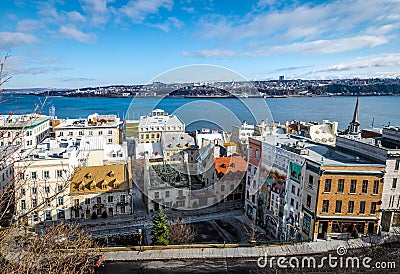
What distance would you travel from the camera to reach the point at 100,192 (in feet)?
109

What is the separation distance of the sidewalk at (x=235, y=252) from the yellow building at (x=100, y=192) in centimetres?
954

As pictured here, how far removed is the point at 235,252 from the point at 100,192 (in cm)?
1639

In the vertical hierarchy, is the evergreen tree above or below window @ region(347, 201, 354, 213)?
below

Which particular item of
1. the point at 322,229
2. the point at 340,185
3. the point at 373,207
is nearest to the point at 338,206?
the point at 340,185

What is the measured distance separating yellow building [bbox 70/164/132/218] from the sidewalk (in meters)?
9.54

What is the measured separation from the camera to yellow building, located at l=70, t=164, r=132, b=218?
32875 mm

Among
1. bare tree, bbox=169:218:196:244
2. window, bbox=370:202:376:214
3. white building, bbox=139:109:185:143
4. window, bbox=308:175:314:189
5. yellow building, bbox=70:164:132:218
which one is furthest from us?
white building, bbox=139:109:185:143

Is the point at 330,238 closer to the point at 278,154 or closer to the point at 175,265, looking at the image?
the point at 278,154

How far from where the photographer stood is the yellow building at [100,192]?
32.9 m

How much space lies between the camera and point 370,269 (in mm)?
20094

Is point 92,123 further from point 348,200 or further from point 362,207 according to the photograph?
point 362,207

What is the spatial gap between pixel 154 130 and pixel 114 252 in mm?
38065

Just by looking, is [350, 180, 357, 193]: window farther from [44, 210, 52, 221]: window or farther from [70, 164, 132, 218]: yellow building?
[44, 210, 52, 221]: window

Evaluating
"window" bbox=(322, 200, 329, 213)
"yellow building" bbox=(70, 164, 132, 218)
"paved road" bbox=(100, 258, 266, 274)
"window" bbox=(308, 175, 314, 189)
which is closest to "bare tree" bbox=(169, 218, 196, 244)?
"paved road" bbox=(100, 258, 266, 274)
